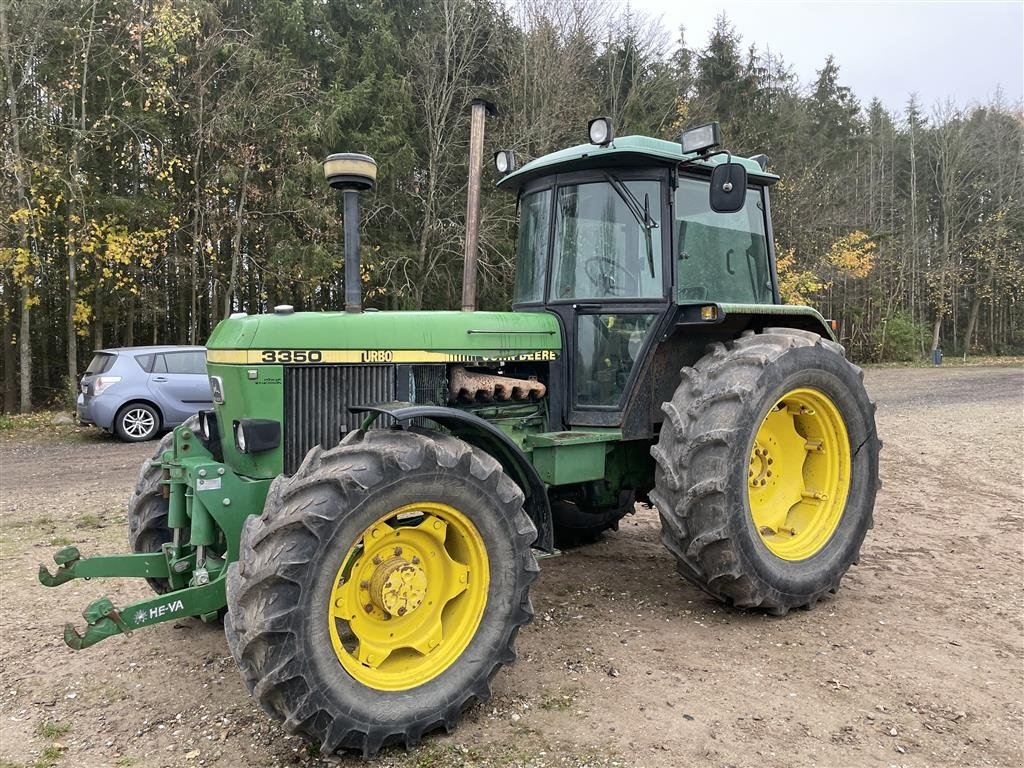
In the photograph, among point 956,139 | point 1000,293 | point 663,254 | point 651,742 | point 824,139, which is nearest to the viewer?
point 651,742

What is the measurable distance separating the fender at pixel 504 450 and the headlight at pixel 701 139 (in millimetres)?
1845

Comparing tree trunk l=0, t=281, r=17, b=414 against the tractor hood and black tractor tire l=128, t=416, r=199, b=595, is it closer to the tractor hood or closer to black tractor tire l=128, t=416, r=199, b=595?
black tractor tire l=128, t=416, r=199, b=595

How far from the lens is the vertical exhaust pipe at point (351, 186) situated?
3307 millimetres

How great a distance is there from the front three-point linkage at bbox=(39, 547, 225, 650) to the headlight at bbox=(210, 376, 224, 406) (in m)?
0.76

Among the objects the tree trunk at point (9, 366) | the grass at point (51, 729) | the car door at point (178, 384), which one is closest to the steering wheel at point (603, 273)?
the grass at point (51, 729)

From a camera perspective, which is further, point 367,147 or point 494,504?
point 367,147

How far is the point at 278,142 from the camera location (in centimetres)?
1491

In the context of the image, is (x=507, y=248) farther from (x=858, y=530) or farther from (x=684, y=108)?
(x=858, y=530)

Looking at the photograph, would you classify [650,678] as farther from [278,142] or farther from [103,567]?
[278,142]

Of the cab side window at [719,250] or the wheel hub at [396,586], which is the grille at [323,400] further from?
the cab side window at [719,250]

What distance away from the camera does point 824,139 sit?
2747 cm

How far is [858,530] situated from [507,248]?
12267mm

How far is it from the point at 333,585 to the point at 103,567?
1.39m

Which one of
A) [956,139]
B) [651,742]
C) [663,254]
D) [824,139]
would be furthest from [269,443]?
[956,139]
